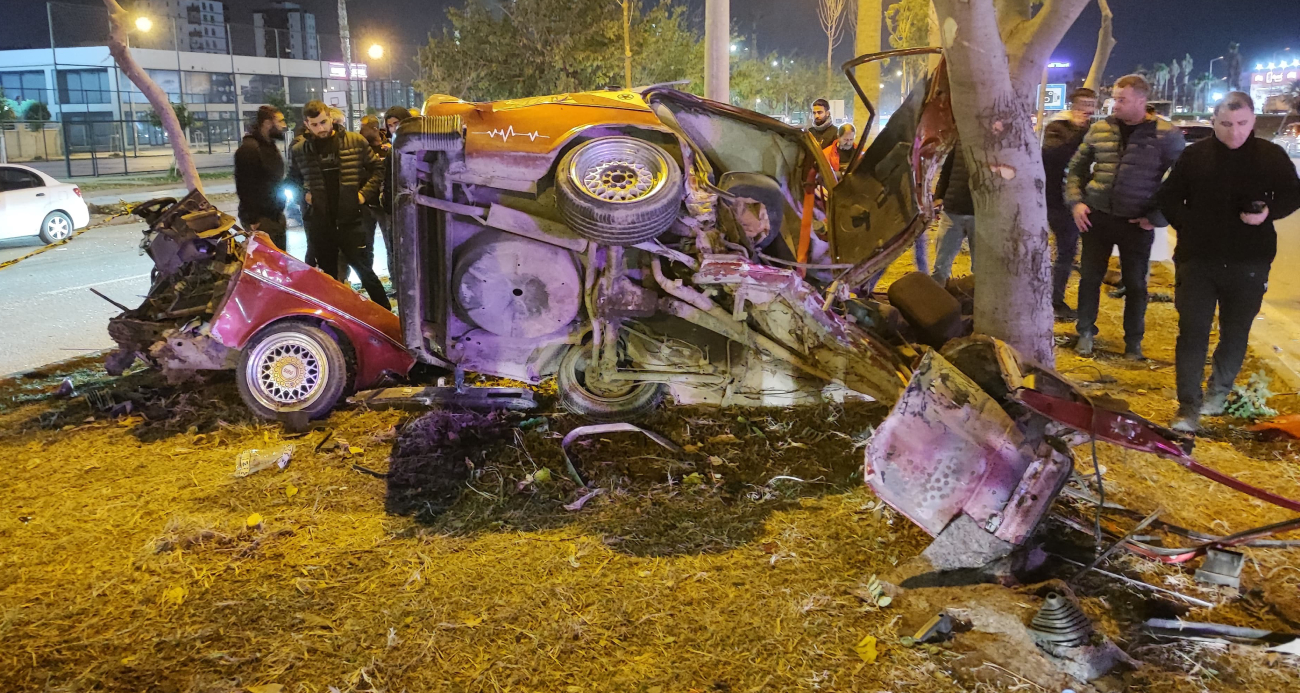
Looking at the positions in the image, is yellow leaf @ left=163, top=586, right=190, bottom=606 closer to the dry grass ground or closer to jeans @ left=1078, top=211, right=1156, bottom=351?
the dry grass ground

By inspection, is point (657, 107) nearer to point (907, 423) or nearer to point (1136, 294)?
point (907, 423)

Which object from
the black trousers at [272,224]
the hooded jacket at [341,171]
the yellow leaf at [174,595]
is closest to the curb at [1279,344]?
the yellow leaf at [174,595]

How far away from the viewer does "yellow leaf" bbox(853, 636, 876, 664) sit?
315 cm

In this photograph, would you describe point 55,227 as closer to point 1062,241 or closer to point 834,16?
point 1062,241

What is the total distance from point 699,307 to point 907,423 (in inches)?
54.5

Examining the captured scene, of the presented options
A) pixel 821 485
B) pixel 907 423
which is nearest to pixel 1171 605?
pixel 907 423

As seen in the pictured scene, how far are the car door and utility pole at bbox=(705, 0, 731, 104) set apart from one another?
1062cm

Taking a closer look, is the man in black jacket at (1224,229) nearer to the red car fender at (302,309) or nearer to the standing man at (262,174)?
the red car fender at (302,309)

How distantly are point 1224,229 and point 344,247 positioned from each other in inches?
251

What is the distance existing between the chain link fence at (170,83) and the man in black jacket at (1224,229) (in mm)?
21912

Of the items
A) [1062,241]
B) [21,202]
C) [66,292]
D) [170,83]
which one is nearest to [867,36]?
[1062,241]

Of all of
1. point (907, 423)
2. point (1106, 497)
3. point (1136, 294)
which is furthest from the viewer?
point (1136, 294)

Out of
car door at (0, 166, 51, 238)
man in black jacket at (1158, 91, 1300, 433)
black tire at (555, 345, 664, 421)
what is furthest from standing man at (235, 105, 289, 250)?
car door at (0, 166, 51, 238)

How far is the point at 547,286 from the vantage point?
4.79 m
